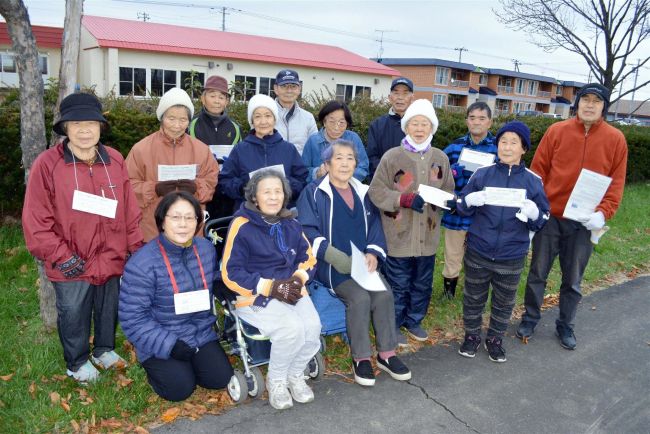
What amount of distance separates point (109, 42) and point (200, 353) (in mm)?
22981

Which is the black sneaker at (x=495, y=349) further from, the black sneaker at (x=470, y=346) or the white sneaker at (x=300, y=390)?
the white sneaker at (x=300, y=390)

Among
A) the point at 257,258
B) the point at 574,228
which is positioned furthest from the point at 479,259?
the point at 257,258

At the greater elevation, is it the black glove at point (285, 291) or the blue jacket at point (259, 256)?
the blue jacket at point (259, 256)

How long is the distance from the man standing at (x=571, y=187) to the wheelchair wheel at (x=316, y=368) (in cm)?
225

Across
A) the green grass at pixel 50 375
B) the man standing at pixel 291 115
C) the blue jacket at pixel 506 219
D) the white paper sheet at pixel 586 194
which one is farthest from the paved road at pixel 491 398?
the man standing at pixel 291 115

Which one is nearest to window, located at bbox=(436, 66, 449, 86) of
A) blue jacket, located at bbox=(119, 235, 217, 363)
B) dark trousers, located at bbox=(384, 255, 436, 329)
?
dark trousers, located at bbox=(384, 255, 436, 329)

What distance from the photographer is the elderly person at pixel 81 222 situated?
11.4ft

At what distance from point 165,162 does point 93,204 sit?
0.92 metres

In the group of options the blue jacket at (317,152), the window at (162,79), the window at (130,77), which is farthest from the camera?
the window at (162,79)

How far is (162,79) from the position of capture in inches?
1000

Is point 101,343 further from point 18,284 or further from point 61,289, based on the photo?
point 18,284

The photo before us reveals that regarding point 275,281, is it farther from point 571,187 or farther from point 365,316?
point 571,187

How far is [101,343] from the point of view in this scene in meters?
4.02

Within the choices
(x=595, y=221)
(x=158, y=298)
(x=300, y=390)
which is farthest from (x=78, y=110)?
(x=595, y=221)
